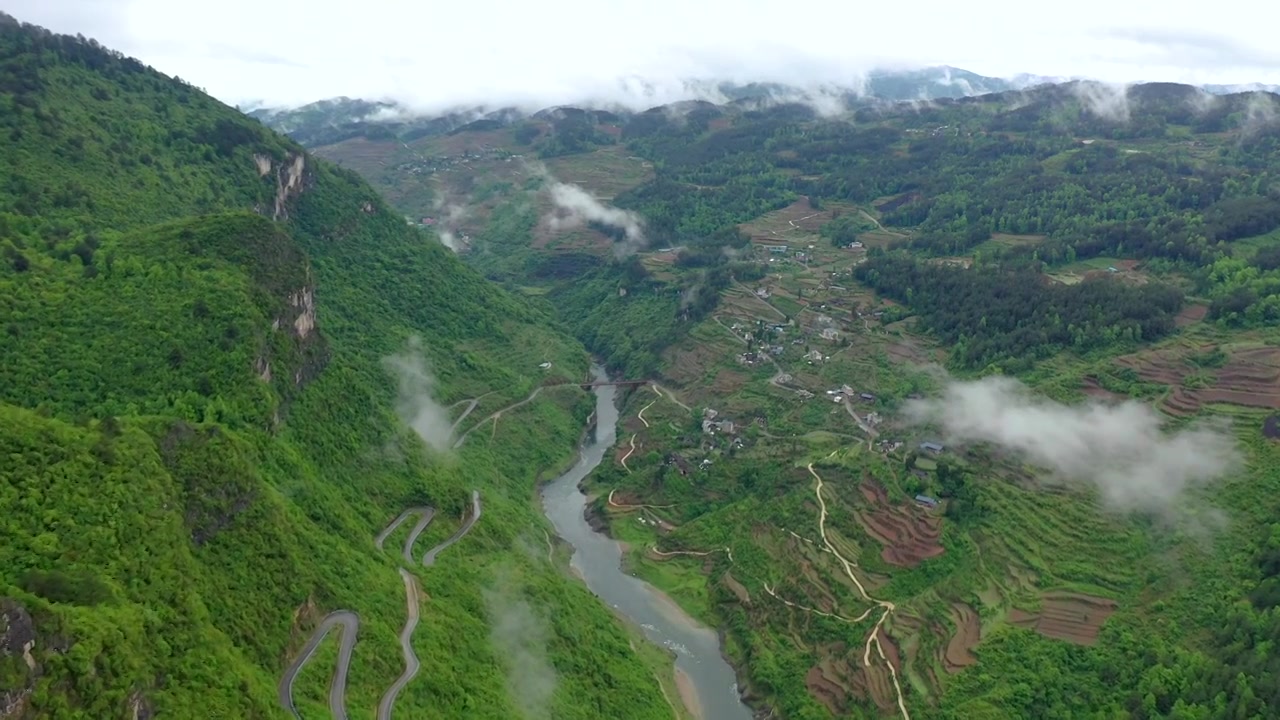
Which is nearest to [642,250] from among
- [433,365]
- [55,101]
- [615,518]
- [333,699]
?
[433,365]

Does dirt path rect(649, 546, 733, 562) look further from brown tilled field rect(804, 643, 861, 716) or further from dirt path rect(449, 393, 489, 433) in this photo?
dirt path rect(449, 393, 489, 433)

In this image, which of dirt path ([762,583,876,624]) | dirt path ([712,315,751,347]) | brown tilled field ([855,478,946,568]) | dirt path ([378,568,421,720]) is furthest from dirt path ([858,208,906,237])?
dirt path ([378,568,421,720])

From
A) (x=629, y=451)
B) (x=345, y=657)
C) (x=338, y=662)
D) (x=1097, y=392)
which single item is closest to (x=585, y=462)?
(x=629, y=451)

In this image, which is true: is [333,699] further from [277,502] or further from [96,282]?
[96,282]

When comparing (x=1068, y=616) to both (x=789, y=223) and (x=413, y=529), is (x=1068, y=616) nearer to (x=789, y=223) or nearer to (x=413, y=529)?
(x=413, y=529)

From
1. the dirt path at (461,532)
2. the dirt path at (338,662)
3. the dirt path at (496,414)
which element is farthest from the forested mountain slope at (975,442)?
the dirt path at (338,662)

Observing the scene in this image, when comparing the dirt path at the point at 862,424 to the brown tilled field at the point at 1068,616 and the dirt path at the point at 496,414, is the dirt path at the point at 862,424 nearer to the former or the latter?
the brown tilled field at the point at 1068,616

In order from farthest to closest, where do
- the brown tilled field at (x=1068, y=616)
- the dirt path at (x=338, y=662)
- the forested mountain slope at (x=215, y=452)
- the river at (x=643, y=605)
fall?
the river at (x=643, y=605), the brown tilled field at (x=1068, y=616), the dirt path at (x=338, y=662), the forested mountain slope at (x=215, y=452)
